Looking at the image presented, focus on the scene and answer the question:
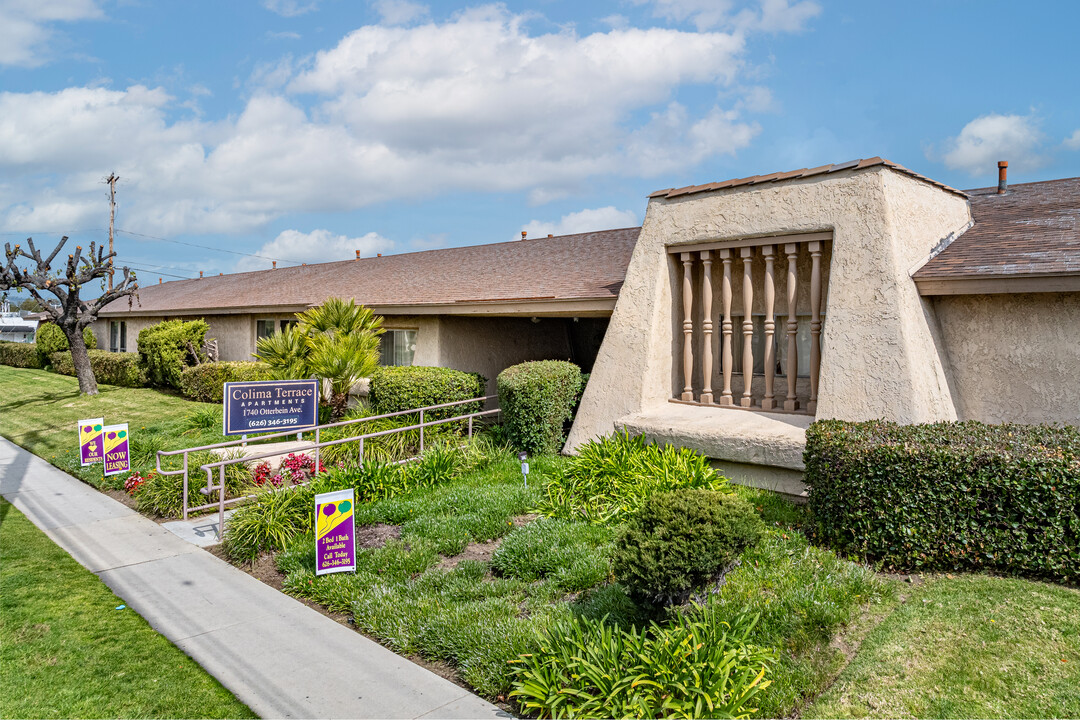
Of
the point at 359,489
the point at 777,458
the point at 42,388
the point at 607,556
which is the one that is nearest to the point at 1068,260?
the point at 777,458

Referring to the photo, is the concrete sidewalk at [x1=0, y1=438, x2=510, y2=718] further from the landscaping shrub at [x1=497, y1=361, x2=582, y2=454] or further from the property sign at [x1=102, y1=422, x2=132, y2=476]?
the landscaping shrub at [x1=497, y1=361, x2=582, y2=454]

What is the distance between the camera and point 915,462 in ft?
19.7

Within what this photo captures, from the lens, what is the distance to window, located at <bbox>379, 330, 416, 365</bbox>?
15188 mm

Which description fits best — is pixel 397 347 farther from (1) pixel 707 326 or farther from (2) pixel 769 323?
(2) pixel 769 323

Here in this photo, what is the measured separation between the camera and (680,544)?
4.82 metres

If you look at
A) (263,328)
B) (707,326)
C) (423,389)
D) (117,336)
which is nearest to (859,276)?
(707,326)

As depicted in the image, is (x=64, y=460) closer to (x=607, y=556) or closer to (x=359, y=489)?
(x=359, y=489)

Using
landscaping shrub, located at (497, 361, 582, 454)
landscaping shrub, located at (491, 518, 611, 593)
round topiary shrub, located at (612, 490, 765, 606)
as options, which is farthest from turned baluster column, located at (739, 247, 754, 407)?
round topiary shrub, located at (612, 490, 765, 606)

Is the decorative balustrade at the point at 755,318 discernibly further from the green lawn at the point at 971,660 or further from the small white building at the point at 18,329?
the small white building at the point at 18,329

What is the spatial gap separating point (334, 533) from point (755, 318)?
6.78 m

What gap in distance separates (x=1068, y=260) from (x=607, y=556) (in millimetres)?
5925

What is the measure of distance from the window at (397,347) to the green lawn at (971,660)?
1151 centimetres

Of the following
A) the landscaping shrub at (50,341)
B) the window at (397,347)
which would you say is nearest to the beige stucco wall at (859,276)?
the window at (397,347)

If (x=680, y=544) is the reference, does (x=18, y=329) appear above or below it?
above
